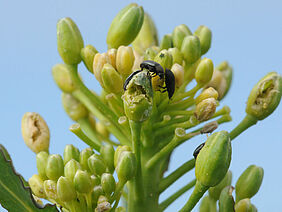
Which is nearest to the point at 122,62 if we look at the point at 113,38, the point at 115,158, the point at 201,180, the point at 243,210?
the point at 113,38

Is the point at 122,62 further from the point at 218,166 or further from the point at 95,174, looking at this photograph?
the point at 218,166

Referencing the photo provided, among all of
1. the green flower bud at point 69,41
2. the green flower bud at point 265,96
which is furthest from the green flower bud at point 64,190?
the green flower bud at point 265,96

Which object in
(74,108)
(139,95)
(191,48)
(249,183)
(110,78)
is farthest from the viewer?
(74,108)

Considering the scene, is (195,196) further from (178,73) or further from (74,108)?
(74,108)

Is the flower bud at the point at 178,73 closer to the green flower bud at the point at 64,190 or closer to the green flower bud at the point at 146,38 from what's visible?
the green flower bud at the point at 146,38

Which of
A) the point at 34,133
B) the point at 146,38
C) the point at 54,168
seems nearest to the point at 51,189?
the point at 54,168

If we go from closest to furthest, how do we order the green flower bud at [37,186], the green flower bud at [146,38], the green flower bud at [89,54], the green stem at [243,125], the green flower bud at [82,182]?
the green flower bud at [82,182]
the green flower bud at [37,186]
the green flower bud at [89,54]
the green stem at [243,125]
the green flower bud at [146,38]
